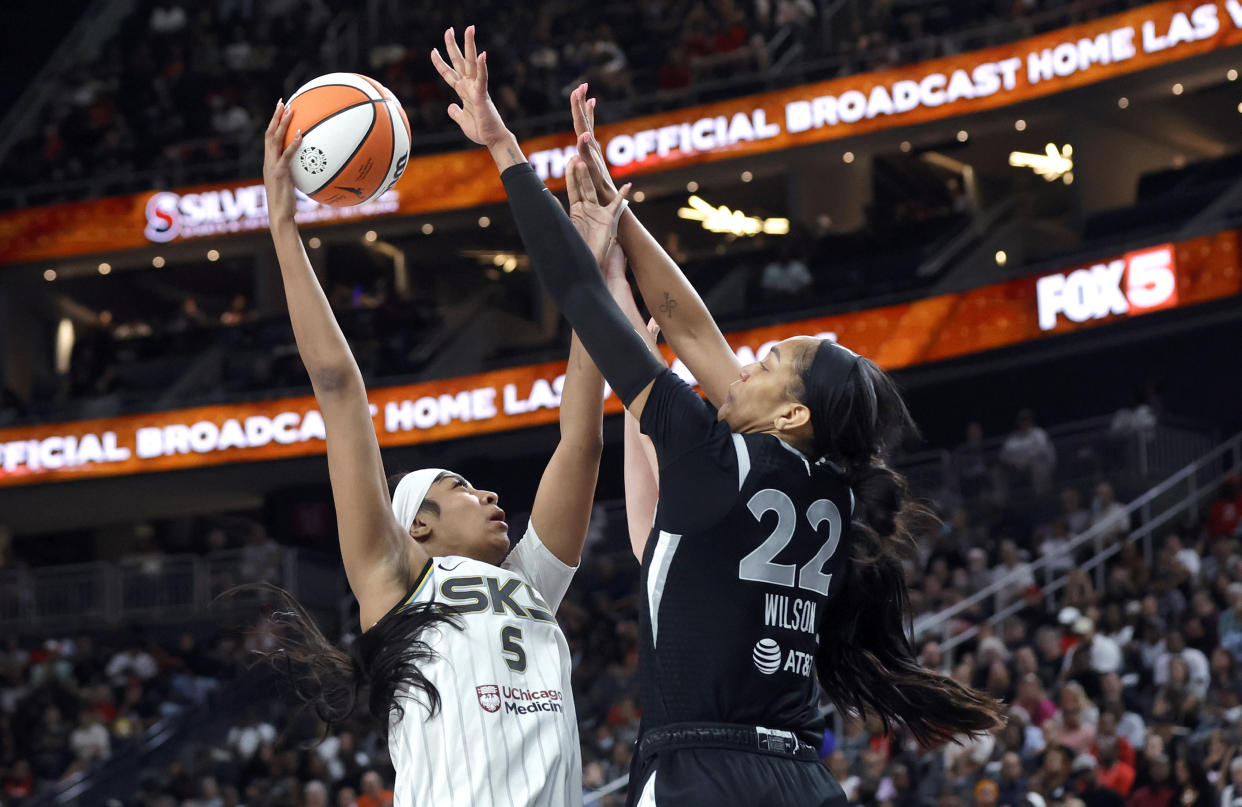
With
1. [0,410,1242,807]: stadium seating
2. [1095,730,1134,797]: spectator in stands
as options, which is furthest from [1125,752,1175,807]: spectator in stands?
[1095,730,1134,797]: spectator in stands

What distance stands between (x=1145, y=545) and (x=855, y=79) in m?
9.38

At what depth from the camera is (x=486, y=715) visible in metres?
3.62

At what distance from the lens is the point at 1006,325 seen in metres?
20.5

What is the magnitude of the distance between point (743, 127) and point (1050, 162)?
17.4 ft

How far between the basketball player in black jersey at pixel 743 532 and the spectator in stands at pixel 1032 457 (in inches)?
593

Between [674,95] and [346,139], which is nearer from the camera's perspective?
[346,139]

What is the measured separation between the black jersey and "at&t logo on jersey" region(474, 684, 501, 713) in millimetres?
434

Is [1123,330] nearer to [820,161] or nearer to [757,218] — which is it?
[820,161]

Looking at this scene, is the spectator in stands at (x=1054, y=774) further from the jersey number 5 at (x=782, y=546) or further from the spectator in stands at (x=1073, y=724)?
the jersey number 5 at (x=782, y=546)

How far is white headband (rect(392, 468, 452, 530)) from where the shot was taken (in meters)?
3.98

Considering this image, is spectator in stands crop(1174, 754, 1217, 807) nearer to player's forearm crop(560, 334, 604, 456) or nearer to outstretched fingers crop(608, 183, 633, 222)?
player's forearm crop(560, 334, 604, 456)

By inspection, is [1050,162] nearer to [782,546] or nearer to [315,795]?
[315,795]

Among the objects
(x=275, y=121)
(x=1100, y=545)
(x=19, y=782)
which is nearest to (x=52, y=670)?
(x=19, y=782)

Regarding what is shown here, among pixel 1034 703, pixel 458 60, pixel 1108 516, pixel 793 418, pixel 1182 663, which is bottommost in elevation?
pixel 1034 703
